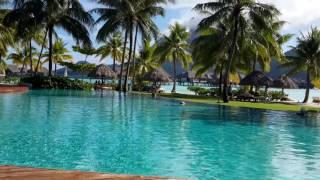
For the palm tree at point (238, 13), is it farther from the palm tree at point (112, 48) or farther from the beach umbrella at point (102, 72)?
the palm tree at point (112, 48)

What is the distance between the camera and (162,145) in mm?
11219

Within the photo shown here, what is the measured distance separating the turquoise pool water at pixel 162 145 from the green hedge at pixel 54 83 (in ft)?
62.1

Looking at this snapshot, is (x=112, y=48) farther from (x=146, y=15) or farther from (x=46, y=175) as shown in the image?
(x=46, y=175)

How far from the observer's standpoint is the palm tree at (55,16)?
3566 cm

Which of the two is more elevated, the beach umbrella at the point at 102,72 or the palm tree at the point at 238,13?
the palm tree at the point at 238,13

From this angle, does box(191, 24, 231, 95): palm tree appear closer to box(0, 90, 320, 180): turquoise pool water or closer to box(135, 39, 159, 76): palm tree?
box(135, 39, 159, 76): palm tree

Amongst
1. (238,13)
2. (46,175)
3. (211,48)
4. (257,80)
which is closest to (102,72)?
(211,48)

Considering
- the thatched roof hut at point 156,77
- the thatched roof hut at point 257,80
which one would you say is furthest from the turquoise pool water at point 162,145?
the thatched roof hut at point 156,77

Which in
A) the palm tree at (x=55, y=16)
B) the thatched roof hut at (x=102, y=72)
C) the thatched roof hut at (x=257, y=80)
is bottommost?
the thatched roof hut at (x=257, y=80)

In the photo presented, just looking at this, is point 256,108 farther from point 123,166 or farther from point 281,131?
point 123,166

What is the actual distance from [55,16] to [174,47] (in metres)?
14.0

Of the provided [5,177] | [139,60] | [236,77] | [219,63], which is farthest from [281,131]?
[139,60]

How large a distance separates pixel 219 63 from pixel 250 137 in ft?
83.2

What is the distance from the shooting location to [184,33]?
46812 millimetres
